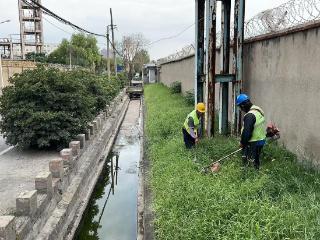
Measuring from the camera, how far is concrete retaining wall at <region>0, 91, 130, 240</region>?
5254 mm

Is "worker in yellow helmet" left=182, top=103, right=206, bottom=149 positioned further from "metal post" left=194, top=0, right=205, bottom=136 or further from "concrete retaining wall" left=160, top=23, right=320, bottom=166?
"metal post" left=194, top=0, right=205, bottom=136

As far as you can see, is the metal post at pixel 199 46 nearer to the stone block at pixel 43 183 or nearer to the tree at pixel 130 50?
the stone block at pixel 43 183

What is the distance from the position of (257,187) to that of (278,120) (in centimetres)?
292

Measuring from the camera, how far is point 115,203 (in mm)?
9203

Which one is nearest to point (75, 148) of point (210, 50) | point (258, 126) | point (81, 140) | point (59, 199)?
point (81, 140)

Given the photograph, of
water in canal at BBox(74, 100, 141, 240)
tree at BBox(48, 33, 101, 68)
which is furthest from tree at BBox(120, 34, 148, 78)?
water in canal at BBox(74, 100, 141, 240)

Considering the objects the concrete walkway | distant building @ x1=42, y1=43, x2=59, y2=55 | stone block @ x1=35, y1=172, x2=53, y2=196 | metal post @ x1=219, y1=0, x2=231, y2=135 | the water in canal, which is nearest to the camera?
stone block @ x1=35, y1=172, x2=53, y2=196

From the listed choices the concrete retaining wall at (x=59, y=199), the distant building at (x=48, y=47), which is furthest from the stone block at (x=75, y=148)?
the distant building at (x=48, y=47)

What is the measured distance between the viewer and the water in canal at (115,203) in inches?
298

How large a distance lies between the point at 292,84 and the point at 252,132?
141cm

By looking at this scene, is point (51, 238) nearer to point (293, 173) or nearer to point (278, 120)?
point (293, 173)

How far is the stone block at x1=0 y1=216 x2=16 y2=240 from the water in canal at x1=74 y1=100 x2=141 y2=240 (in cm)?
256

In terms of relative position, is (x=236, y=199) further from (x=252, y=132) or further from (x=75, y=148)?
(x=75, y=148)

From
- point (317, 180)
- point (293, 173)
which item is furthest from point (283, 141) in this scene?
point (317, 180)
